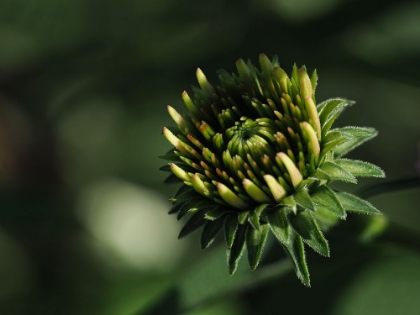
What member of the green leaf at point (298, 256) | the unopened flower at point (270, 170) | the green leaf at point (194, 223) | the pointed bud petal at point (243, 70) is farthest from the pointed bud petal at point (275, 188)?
the pointed bud petal at point (243, 70)

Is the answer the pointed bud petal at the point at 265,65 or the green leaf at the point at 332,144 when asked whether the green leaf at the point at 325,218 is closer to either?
the green leaf at the point at 332,144

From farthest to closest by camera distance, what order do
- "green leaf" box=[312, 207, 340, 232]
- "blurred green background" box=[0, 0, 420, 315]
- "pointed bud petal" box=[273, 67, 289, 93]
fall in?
"blurred green background" box=[0, 0, 420, 315]
"green leaf" box=[312, 207, 340, 232]
"pointed bud petal" box=[273, 67, 289, 93]

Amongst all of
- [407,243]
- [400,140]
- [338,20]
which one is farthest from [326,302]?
[338,20]

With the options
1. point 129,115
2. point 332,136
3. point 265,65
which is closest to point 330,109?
point 332,136

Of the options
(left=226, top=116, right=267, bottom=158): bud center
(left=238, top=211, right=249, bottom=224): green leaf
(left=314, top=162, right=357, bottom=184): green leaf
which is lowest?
(left=314, top=162, right=357, bottom=184): green leaf

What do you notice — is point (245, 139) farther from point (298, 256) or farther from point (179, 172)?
point (298, 256)

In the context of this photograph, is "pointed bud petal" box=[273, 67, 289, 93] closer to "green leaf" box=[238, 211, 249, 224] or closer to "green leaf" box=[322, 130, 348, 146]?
"green leaf" box=[322, 130, 348, 146]

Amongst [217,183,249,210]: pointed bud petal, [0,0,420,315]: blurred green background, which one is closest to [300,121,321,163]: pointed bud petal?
[217,183,249,210]: pointed bud petal
